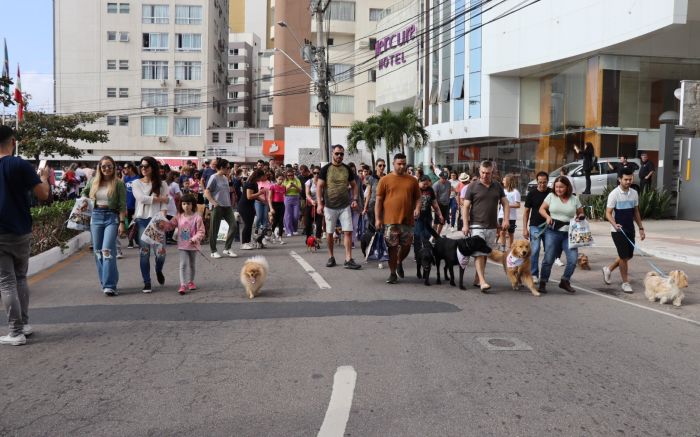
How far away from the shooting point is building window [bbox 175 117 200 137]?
6562 cm

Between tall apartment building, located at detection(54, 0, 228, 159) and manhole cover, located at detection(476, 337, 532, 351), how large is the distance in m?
61.9

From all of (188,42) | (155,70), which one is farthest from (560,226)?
(155,70)

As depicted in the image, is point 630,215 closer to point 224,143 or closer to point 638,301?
point 638,301

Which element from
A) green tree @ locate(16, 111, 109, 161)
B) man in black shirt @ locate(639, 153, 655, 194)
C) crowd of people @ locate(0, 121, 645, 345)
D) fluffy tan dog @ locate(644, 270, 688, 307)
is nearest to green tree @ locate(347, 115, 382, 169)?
green tree @ locate(16, 111, 109, 161)

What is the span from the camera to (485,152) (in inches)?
1620

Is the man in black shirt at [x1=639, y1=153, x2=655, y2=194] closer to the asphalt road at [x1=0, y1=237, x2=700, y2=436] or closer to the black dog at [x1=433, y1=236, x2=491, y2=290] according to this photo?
the asphalt road at [x1=0, y1=237, x2=700, y2=436]

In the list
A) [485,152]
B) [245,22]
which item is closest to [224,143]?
[485,152]

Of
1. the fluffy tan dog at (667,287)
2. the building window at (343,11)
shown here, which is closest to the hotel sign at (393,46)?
the building window at (343,11)

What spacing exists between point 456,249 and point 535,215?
2087 millimetres

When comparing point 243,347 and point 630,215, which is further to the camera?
point 630,215

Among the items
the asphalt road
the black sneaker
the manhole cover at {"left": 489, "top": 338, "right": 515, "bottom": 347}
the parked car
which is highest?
the parked car

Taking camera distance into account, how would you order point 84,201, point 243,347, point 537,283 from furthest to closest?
1. point 537,283
2. point 84,201
3. point 243,347

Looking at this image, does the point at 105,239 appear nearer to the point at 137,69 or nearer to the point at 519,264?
the point at 519,264

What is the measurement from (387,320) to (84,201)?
A: 476 cm
